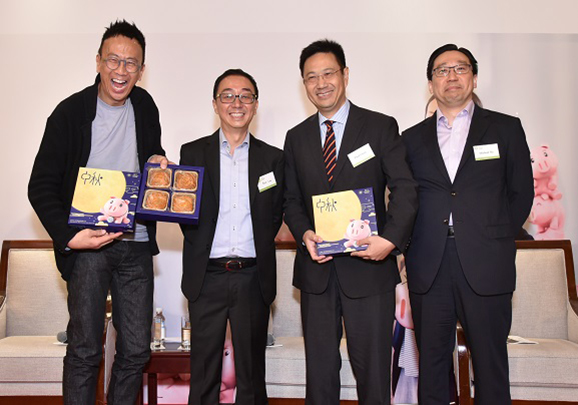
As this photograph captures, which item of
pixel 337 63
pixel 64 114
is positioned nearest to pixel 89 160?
pixel 64 114

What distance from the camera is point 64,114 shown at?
2709 mm

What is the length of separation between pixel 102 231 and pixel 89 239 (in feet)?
0.22

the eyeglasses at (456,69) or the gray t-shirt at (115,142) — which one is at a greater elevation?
the eyeglasses at (456,69)

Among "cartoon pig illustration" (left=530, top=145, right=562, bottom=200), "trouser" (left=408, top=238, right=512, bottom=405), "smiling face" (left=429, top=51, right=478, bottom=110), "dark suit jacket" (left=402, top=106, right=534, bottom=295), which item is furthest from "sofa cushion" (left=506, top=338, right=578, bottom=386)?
"smiling face" (left=429, top=51, right=478, bottom=110)

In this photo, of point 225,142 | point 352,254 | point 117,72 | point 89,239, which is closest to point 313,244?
A: point 352,254

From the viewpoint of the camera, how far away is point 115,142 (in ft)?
9.21

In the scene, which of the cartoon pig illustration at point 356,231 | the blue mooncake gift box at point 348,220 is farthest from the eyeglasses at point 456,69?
the cartoon pig illustration at point 356,231

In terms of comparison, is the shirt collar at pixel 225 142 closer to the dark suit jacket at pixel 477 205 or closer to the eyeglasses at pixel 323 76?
the eyeglasses at pixel 323 76

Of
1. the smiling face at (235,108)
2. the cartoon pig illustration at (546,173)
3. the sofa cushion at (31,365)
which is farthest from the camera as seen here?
the cartoon pig illustration at (546,173)

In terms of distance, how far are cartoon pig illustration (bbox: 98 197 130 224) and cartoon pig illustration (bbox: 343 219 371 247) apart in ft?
3.30

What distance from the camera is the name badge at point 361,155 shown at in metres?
2.76

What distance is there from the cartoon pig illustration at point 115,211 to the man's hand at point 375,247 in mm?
1056

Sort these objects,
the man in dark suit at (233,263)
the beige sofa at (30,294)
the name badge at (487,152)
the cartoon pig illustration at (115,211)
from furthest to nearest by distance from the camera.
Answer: the beige sofa at (30,294)
the man in dark suit at (233,263)
the name badge at (487,152)
the cartoon pig illustration at (115,211)

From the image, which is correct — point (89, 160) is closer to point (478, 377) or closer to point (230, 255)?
point (230, 255)
